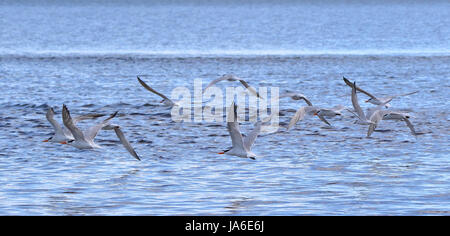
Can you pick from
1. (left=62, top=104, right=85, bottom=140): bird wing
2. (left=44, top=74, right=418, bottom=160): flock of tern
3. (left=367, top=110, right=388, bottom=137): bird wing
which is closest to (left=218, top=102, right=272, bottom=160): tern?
(left=44, top=74, right=418, bottom=160): flock of tern

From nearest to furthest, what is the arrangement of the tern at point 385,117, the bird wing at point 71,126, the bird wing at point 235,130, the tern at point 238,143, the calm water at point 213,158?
the calm water at point 213,158, the bird wing at point 235,130, the tern at point 238,143, the bird wing at point 71,126, the tern at point 385,117

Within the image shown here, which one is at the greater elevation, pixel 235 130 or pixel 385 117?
pixel 235 130

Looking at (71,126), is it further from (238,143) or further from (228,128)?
(238,143)

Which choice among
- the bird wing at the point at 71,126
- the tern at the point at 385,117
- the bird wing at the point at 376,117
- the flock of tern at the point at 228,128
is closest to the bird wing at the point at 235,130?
the flock of tern at the point at 228,128

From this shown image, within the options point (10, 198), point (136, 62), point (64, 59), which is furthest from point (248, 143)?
point (64, 59)

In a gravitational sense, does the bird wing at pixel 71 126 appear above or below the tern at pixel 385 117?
above

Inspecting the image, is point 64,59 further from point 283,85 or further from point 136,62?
point 283,85

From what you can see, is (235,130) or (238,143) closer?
(235,130)

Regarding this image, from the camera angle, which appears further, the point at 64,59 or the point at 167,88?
the point at 64,59

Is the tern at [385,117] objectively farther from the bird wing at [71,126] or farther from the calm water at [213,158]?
the bird wing at [71,126]

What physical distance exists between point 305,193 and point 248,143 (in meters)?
2.29

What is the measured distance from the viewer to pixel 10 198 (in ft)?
68.5

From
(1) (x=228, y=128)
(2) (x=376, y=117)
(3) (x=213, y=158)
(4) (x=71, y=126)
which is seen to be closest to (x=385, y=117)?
(2) (x=376, y=117)
